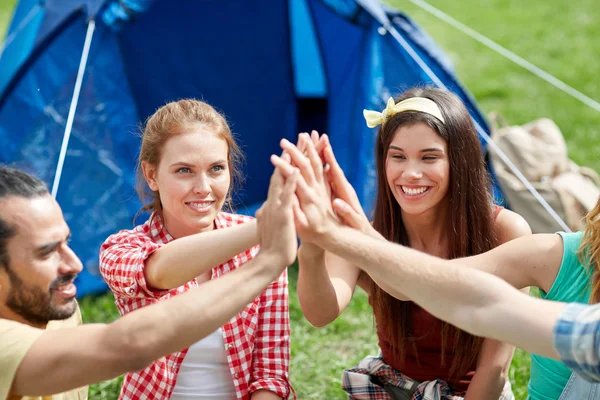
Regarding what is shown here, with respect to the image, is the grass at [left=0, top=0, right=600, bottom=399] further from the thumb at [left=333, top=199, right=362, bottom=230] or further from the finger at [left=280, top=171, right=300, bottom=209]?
the finger at [left=280, top=171, right=300, bottom=209]

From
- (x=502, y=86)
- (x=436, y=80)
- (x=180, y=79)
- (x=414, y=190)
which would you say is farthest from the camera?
(x=502, y=86)

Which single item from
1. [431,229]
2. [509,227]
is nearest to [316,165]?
[431,229]

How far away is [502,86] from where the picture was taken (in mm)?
6398

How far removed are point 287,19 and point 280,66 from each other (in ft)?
0.84

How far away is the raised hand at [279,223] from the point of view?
171 cm

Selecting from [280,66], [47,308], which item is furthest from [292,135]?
[47,308]

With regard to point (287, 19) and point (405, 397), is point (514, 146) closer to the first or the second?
point (287, 19)

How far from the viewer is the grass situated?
10.3ft

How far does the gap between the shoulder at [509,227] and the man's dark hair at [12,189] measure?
50.6 inches

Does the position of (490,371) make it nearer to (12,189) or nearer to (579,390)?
(579,390)

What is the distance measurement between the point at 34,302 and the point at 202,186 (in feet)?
2.01

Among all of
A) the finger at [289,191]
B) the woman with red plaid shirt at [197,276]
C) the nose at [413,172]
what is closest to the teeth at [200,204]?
the woman with red plaid shirt at [197,276]

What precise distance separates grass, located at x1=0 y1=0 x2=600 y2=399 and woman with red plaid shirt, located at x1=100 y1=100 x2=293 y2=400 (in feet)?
2.48

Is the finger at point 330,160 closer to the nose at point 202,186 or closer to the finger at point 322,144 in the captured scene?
the finger at point 322,144
